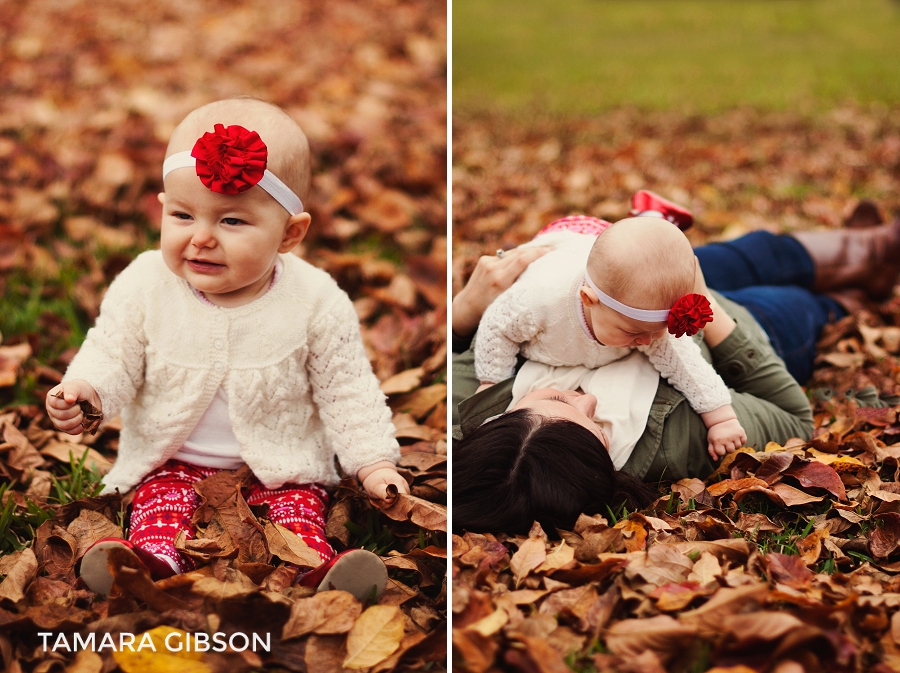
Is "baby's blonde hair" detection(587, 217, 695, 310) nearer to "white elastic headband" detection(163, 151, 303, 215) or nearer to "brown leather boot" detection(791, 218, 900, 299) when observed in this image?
"white elastic headband" detection(163, 151, 303, 215)

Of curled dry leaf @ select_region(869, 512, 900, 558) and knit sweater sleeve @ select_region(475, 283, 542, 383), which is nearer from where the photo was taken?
curled dry leaf @ select_region(869, 512, 900, 558)

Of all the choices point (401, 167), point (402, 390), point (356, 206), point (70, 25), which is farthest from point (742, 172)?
point (70, 25)

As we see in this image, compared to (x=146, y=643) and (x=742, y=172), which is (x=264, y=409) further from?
(x=742, y=172)

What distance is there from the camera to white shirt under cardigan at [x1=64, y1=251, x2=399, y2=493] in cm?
227

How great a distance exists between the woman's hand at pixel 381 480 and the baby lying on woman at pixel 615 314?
423 millimetres

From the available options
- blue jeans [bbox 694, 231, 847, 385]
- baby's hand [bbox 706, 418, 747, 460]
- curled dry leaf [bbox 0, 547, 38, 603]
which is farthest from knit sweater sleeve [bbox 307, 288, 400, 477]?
blue jeans [bbox 694, 231, 847, 385]

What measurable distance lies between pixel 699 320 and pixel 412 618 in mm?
988

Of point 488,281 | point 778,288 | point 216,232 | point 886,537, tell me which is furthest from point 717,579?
point 778,288

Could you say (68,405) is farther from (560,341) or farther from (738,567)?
(738,567)

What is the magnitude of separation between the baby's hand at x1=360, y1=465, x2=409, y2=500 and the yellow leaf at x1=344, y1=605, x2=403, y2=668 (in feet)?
1.33

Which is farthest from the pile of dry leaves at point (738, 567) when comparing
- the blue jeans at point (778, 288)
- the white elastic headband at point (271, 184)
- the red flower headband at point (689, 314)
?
the white elastic headband at point (271, 184)

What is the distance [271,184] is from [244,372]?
0.49m

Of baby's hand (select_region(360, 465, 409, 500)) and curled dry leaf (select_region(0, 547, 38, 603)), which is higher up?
baby's hand (select_region(360, 465, 409, 500))

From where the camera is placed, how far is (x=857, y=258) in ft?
11.8
